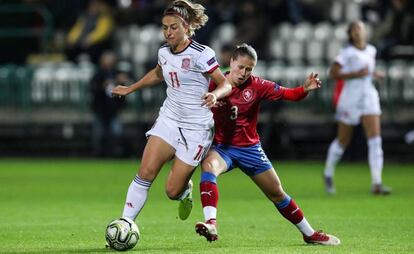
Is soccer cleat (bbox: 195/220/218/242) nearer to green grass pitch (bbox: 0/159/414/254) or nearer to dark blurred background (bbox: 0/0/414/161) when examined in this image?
green grass pitch (bbox: 0/159/414/254)

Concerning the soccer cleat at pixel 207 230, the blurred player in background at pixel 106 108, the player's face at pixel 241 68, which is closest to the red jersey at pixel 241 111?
the player's face at pixel 241 68

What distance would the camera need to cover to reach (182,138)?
35.7 feet

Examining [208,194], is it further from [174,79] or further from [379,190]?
[379,190]

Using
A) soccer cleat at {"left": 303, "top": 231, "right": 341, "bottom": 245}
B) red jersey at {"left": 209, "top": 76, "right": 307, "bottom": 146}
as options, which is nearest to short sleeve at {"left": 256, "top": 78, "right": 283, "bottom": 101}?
red jersey at {"left": 209, "top": 76, "right": 307, "bottom": 146}

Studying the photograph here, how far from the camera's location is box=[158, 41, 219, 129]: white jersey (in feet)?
35.4

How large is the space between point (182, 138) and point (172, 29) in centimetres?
102

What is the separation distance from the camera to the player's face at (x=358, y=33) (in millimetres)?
17016

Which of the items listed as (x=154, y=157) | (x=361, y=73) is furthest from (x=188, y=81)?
(x=361, y=73)

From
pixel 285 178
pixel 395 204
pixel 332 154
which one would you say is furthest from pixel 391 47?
pixel 395 204

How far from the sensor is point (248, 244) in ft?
36.2

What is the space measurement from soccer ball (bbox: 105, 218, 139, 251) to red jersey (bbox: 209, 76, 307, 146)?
58.3 inches

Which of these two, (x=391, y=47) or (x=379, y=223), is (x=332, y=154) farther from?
(x=391, y=47)

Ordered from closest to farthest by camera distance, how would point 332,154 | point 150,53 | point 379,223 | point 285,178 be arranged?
point 379,223, point 332,154, point 285,178, point 150,53

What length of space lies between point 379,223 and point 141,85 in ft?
11.9
